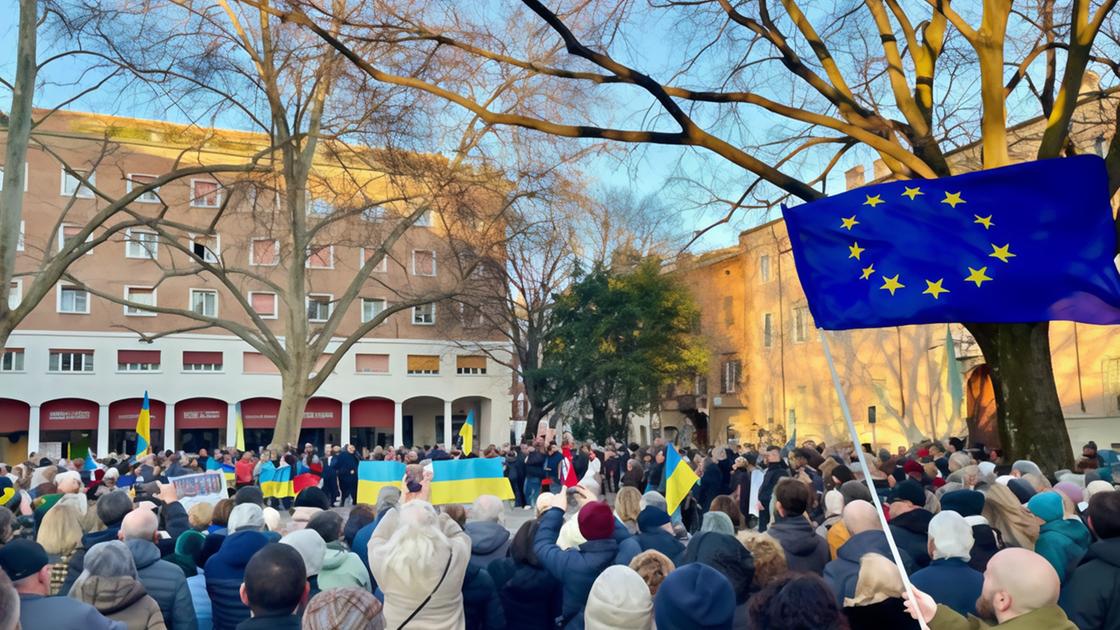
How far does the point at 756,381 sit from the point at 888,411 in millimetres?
9603

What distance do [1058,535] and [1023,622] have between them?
2720 mm

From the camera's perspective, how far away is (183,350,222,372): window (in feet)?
148

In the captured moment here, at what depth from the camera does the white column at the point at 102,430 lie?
43156 mm

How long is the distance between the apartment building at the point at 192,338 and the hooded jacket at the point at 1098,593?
35.0m

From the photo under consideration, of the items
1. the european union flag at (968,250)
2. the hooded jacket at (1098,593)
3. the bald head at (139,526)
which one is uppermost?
the european union flag at (968,250)

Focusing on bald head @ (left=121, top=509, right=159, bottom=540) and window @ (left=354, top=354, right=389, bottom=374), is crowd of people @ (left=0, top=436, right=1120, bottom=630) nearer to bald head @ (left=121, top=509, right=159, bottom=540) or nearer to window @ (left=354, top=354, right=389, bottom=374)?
bald head @ (left=121, top=509, right=159, bottom=540)

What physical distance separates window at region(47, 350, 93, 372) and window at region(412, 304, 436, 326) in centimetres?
1456

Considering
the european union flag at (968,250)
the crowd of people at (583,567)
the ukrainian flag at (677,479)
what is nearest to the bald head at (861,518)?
the crowd of people at (583,567)

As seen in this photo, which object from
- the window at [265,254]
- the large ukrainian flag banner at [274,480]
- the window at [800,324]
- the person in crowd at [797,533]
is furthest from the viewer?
the window at [265,254]

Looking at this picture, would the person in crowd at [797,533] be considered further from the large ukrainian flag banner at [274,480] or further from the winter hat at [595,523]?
the large ukrainian flag banner at [274,480]

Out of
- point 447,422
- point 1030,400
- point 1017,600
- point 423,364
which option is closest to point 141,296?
point 423,364

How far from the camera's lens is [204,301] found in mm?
45688

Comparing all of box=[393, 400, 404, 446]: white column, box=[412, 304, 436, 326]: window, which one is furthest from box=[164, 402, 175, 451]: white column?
box=[412, 304, 436, 326]: window

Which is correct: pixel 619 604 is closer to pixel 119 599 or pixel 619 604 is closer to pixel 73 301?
pixel 119 599
